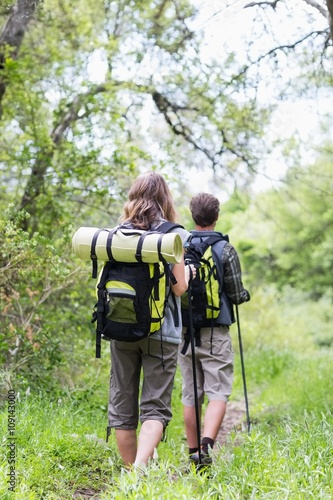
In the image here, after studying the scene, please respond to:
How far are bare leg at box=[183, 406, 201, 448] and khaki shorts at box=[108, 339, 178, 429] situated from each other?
920 mm

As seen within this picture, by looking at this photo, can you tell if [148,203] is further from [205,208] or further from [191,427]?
[191,427]

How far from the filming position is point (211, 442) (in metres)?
4.44

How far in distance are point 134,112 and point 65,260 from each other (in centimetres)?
315

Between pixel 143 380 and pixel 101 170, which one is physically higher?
pixel 101 170

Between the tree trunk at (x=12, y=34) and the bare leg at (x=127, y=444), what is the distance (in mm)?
4323

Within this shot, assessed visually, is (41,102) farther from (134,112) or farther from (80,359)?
(80,359)

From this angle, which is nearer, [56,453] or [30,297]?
[56,453]

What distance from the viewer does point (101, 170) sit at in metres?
7.15

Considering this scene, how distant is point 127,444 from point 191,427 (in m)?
0.94

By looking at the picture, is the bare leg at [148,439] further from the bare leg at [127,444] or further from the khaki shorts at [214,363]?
the khaki shorts at [214,363]

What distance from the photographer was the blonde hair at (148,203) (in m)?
3.71

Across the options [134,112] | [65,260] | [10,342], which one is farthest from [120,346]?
[134,112]

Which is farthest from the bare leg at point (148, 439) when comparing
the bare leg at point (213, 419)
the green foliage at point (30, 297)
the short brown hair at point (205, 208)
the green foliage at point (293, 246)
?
the green foliage at point (293, 246)

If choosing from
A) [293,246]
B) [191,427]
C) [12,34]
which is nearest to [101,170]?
[12,34]
